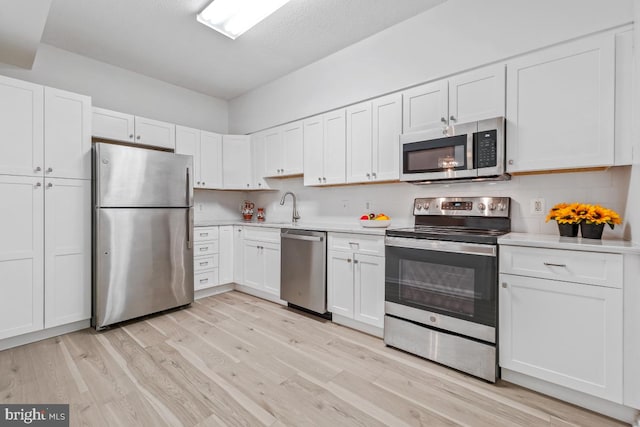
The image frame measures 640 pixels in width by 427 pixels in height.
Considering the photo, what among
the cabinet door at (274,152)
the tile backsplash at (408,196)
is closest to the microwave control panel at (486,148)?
the tile backsplash at (408,196)

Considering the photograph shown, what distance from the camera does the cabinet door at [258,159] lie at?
4109 millimetres

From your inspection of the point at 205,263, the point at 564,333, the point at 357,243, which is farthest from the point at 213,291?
the point at 564,333

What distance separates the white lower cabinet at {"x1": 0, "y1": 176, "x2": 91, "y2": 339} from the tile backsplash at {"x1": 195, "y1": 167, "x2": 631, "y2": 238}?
1675 millimetres

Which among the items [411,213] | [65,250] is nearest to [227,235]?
[65,250]

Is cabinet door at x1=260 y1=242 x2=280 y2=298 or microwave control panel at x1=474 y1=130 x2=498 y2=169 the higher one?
microwave control panel at x1=474 y1=130 x2=498 y2=169

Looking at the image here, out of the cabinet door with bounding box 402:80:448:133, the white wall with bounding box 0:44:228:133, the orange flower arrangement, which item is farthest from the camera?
the white wall with bounding box 0:44:228:133

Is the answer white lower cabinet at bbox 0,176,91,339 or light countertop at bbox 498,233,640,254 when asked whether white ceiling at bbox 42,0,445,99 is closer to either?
white lower cabinet at bbox 0,176,91,339

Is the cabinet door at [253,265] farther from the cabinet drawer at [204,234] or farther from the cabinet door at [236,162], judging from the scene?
the cabinet door at [236,162]

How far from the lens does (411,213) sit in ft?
9.54

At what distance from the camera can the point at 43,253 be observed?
251 cm

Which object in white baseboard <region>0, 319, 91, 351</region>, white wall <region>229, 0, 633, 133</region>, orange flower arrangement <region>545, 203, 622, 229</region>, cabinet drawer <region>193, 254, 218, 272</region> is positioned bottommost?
white baseboard <region>0, 319, 91, 351</region>

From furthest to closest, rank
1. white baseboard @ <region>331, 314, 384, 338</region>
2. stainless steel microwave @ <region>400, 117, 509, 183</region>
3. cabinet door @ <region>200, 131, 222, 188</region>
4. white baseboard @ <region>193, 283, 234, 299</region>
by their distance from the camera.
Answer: cabinet door @ <region>200, 131, 222, 188</region>, white baseboard @ <region>193, 283, 234, 299</region>, white baseboard @ <region>331, 314, 384, 338</region>, stainless steel microwave @ <region>400, 117, 509, 183</region>

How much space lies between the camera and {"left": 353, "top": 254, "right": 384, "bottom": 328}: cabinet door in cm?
254

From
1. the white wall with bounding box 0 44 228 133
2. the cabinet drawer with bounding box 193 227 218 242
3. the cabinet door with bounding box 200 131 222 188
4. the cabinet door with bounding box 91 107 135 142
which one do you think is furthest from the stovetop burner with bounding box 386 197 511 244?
the white wall with bounding box 0 44 228 133
